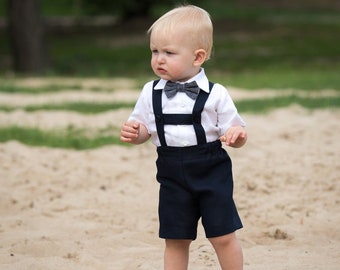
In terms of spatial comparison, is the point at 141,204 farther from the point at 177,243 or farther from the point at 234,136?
the point at 234,136

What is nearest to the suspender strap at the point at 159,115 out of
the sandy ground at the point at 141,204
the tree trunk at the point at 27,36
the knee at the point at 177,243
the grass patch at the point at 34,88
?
the knee at the point at 177,243

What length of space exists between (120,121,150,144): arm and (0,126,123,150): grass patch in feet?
13.4

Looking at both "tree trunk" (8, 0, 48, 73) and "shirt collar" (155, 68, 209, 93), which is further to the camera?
"tree trunk" (8, 0, 48, 73)

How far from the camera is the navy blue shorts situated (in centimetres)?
379

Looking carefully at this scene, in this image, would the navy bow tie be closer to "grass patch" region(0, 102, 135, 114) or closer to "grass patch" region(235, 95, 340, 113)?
"grass patch" region(235, 95, 340, 113)

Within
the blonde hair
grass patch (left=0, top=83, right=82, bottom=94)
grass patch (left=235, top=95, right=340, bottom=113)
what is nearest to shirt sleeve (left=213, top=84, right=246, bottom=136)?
the blonde hair

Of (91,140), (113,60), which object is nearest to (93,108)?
(91,140)

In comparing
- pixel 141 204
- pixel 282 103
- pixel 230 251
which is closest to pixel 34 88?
pixel 282 103

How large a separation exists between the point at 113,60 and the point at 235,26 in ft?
24.4

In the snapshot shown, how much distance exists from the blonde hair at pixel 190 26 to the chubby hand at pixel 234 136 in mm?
375

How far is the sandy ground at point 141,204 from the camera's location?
4.71 meters

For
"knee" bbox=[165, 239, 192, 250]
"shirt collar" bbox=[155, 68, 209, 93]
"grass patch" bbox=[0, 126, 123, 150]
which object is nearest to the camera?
"shirt collar" bbox=[155, 68, 209, 93]

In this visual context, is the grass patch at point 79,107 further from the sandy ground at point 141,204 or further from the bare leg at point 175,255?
the bare leg at point 175,255

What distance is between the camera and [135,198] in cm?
621
